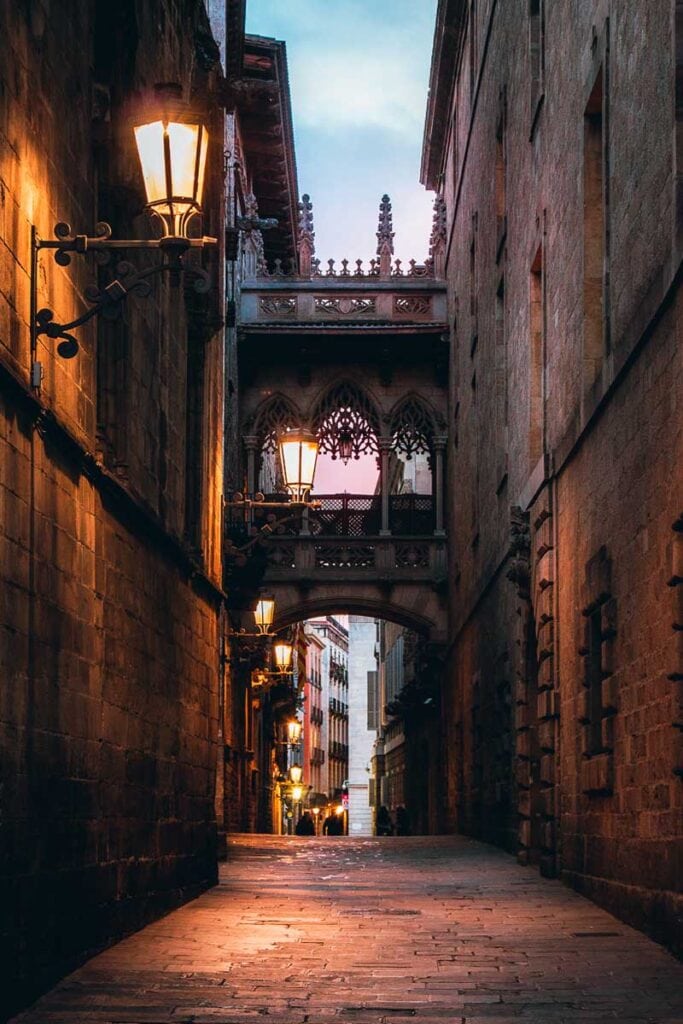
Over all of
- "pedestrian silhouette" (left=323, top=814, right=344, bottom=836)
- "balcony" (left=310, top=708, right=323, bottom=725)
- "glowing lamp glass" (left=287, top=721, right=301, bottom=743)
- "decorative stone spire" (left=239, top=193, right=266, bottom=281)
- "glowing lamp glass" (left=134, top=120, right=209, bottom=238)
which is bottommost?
"pedestrian silhouette" (left=323, top=814, right=344, bottom=836)

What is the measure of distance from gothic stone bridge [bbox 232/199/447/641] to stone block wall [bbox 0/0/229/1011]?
66.5 feet

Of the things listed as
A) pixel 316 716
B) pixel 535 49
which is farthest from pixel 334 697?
pixel 535 49

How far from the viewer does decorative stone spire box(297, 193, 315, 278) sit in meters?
39.4

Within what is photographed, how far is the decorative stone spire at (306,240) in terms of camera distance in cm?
3944

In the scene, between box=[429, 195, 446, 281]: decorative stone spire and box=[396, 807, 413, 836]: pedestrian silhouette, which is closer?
box=[429, 195, 446, 281]: decorative stone spire

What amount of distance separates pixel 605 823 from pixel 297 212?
110ft

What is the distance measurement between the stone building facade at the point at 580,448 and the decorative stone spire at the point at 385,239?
8.54 m

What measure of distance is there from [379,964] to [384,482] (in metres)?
27.3

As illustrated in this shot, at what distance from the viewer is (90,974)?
10.0 metres

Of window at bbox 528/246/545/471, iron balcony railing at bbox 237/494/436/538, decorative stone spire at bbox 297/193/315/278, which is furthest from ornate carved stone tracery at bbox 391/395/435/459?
window at bbox 528/246/545/471

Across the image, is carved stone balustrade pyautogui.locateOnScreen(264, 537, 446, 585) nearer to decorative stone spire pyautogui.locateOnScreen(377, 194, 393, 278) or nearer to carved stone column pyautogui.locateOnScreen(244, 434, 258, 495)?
carved stone column pyautogui.locateOnScreen(244, 434, 258, 495)

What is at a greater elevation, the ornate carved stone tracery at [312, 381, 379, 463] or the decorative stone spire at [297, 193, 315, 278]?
the decorative stone spire at [297, 193, 315, 278]

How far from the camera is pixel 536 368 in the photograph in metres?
20.6

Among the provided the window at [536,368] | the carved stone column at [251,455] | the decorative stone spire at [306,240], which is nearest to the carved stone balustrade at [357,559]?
the carved stone column at [251,455]
